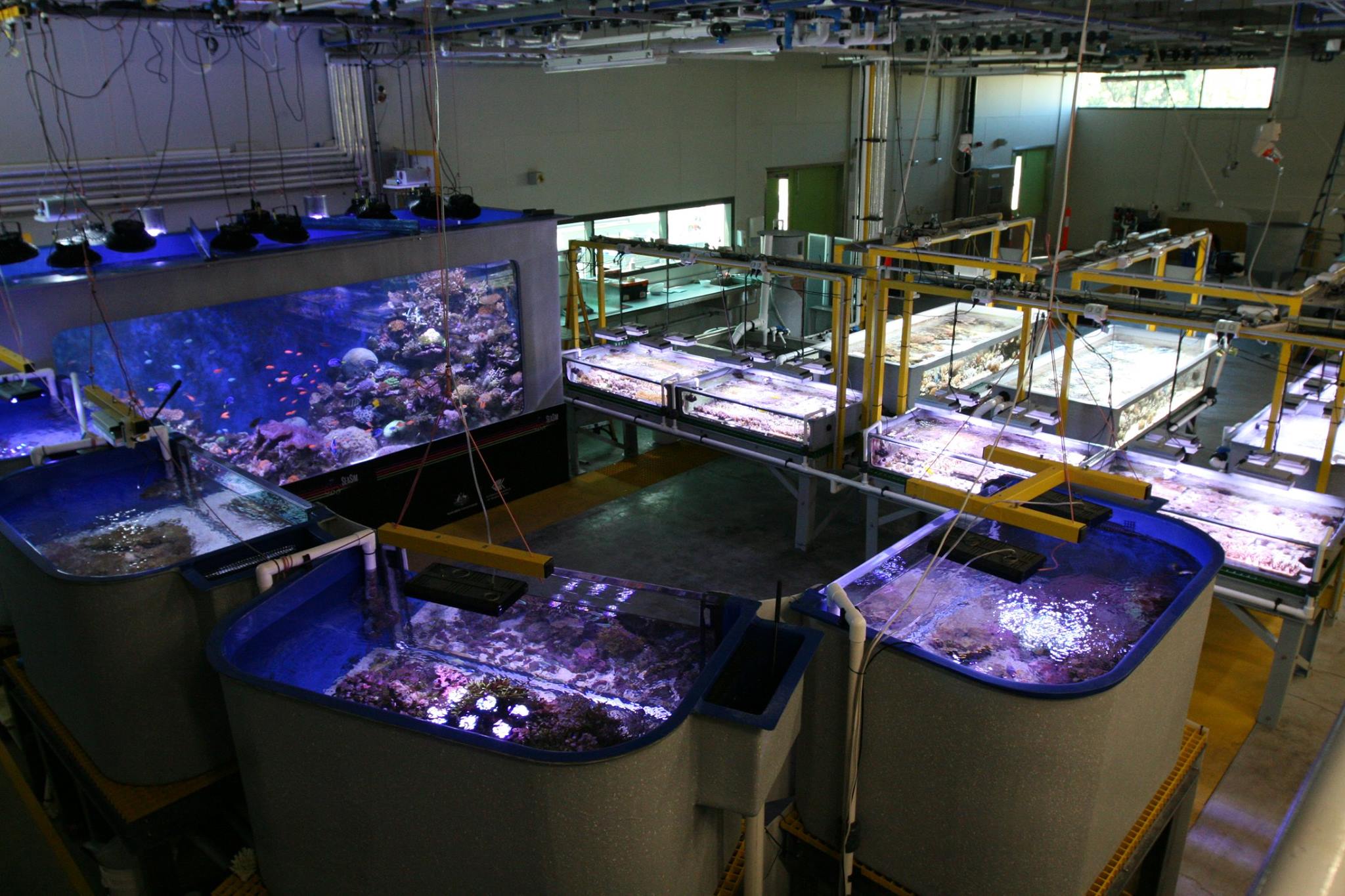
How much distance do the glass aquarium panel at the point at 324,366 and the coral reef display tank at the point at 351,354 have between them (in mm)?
13

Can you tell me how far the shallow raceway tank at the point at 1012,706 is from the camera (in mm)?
3066

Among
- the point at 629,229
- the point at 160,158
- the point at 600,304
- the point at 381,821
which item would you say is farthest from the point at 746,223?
the point at 381,821

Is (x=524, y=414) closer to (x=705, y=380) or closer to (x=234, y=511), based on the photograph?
(x=705, y=380)

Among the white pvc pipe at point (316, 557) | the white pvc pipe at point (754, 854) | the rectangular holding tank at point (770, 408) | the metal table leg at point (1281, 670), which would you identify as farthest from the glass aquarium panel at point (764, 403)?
the white pvc pipe at point (754, 854)

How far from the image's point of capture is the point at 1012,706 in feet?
9.81

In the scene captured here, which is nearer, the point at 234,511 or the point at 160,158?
the point at 234,511

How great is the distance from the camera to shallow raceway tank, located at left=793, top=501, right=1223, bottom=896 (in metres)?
3.07

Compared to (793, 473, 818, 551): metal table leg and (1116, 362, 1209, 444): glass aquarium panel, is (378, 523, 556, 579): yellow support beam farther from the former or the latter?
(1116, 362, 1209, 444): glass aquarium panel

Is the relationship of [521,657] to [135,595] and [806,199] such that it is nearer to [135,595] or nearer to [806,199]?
[135,595]

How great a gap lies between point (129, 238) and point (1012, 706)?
6.45m

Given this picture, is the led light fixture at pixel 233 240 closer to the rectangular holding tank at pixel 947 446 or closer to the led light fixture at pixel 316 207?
the led light fixture at pixel 316 207

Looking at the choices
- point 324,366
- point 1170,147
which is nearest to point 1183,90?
point 1170,147

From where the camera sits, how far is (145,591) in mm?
3539

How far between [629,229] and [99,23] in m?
6.75
